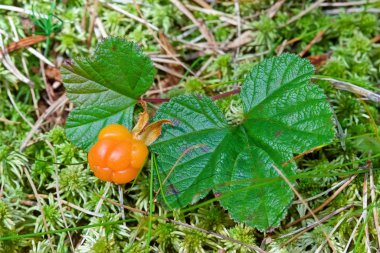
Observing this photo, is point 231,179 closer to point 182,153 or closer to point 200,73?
point 182,153

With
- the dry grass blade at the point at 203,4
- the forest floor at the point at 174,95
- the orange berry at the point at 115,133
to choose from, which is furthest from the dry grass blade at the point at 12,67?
the dry grass blade at the point at 203,4

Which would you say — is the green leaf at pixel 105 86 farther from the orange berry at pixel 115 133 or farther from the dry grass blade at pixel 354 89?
the dry grass blade at pixel 354 89

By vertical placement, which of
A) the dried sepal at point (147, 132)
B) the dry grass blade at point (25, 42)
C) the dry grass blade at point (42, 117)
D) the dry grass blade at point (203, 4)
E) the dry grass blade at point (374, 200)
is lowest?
the dry grass blade at point (374, 200)

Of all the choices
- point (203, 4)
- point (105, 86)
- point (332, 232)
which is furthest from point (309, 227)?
point (203, 4)

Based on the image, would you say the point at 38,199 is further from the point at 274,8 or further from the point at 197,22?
the point at 274,8

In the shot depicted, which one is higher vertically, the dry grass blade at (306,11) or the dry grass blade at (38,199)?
the dry grass blade at (306,11)

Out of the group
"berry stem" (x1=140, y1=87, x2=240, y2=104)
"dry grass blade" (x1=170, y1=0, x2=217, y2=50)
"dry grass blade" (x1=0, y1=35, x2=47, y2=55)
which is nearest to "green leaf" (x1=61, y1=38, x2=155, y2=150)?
"berry stem" (x1=140, y1=87, x2=240, y2=104)

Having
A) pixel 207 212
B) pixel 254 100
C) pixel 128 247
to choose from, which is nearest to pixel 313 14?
pixel 254 100

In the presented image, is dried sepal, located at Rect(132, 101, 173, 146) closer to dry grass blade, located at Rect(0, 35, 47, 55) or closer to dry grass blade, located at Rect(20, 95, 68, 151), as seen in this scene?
dry grass blade, located at Rect(20, 95, 68, 151)
